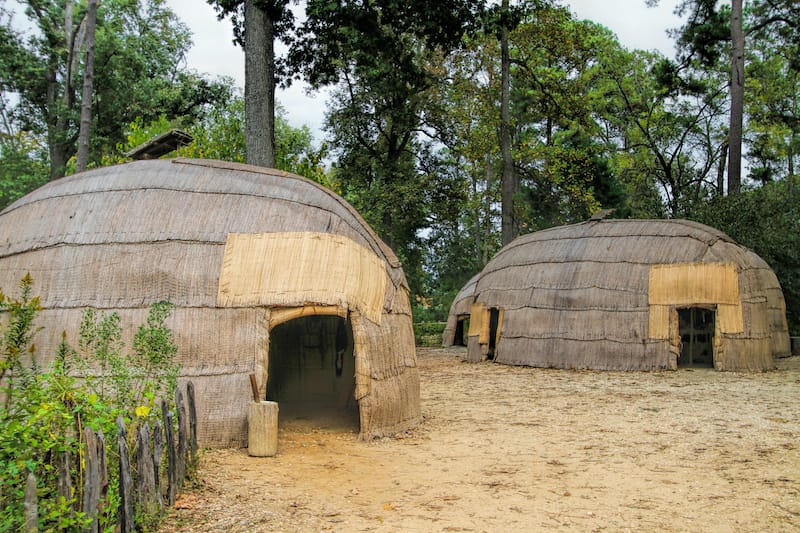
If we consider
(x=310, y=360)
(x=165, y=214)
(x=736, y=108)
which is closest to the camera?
(x=165, y=214)

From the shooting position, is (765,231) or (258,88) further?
(765,231)

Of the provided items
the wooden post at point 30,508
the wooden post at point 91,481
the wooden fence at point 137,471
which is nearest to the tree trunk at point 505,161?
the wooden fence at point 137,471

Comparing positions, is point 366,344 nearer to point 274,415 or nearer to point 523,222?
point 274,415

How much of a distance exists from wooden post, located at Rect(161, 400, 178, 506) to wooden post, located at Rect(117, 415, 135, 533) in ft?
2.71

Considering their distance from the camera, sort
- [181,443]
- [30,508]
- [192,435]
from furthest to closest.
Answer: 1. [192,435]
2. [181,443]
3. [30,508]

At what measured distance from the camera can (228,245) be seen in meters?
8.60

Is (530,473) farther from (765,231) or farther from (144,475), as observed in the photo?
(765,231)

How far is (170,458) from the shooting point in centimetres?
574

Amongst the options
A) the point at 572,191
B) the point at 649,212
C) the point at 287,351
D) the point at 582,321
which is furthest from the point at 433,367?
the point at 649,212

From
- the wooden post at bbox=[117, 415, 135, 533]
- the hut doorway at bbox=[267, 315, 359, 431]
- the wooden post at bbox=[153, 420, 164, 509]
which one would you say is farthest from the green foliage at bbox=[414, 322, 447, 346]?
the wooden post at bbox=[117, 415, 135, 533]

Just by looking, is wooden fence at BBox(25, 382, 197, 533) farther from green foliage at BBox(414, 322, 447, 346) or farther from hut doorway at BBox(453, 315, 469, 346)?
green foliage at BBox(414, 322, 447, 346)

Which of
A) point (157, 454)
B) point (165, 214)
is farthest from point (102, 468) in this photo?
point (165, 214)

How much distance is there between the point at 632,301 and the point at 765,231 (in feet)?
27.1

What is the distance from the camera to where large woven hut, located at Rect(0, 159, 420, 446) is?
8.12m
